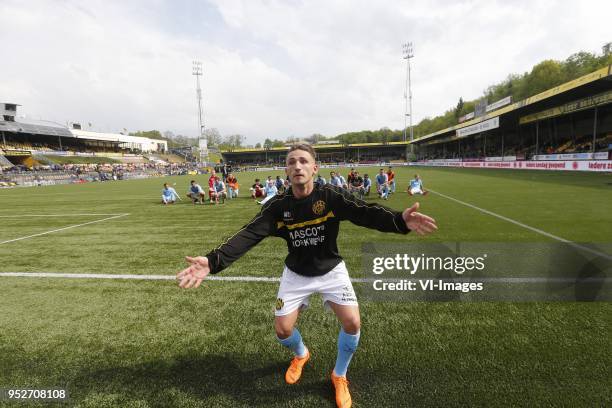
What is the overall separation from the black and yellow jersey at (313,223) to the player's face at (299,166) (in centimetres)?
21

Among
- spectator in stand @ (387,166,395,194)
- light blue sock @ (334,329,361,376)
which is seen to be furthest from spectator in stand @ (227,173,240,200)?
light blue sock @ (334,329,361,376)

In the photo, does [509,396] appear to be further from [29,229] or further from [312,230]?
[29,229]

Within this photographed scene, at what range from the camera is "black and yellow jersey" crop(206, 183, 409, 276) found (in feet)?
8.43

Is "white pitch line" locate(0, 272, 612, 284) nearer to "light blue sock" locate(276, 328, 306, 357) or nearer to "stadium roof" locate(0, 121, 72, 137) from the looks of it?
"light blue sock" locate(276, 328, 306, 357)

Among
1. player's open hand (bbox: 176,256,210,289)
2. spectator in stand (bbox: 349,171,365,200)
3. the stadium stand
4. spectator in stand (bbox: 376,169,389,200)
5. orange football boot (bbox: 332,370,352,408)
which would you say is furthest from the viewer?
the stadium stand

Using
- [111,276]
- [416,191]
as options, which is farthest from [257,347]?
[416,191]

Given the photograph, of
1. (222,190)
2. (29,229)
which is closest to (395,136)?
(222,190)

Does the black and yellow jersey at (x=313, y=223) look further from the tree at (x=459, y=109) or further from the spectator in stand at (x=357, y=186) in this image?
the tree at (x=459, y=109)

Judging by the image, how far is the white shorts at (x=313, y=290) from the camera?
8.34ft

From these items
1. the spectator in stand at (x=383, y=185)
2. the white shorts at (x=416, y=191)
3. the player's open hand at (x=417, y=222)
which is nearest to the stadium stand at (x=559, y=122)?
the white shorts at (x=416, y=191)

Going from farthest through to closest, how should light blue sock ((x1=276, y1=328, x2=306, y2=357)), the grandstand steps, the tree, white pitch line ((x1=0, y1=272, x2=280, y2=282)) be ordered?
the tree, the grandstand steps, white pitch line ((x1=0, y1=272, x2=280, y2=282)), light blue sock ((x1=276, y1=328, x2=306, y2=357))

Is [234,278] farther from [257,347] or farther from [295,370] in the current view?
[295,370]

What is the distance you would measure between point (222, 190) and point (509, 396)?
1495 centimetres

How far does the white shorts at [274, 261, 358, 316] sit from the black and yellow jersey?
0.07m
